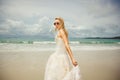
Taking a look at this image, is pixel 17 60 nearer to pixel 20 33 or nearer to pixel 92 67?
pixel 20 33

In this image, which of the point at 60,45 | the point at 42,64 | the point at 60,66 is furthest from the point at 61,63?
the point at 42,64

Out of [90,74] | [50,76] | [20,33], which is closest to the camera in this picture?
[50,76]

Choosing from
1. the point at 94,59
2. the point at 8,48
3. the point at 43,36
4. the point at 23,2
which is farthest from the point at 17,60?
the point at 94,59

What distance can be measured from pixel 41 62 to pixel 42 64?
0.06m

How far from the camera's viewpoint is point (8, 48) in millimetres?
6355

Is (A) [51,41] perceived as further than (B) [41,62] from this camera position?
Yes

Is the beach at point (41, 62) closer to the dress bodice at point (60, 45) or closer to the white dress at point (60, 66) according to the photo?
the white dress at point (60, 66)

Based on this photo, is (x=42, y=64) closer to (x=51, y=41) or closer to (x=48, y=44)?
(x=48, y=44)

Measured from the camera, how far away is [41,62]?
6.24m

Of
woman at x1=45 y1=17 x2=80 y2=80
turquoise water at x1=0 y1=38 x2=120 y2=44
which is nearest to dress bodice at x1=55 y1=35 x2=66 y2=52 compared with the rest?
woman at x1=45 y1=17 x2=80 y2=80

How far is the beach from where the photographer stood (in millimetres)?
5988

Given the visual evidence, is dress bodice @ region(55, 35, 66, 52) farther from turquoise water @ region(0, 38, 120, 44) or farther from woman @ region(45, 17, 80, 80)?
turquoise water @ region(0, 38, 120, 44)

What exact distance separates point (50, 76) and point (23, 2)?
2.55 m

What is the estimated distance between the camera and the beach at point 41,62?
5988mm
